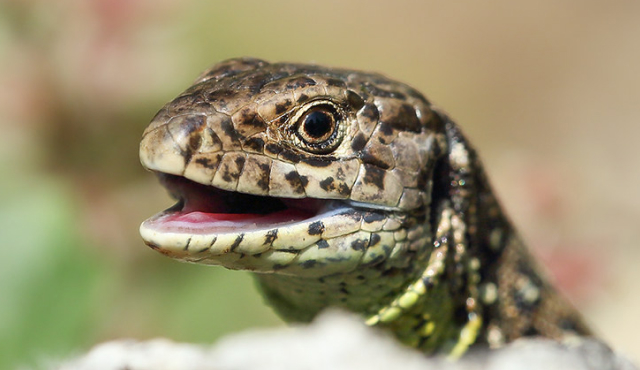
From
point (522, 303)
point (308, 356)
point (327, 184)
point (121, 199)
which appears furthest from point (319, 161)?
point (121, 199)

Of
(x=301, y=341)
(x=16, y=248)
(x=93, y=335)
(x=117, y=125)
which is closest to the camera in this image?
(x=301, y=341)

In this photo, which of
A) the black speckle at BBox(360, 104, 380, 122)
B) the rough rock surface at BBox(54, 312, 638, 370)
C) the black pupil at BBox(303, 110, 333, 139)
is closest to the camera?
the rough rock surface at BBox(54, 312, 638, 370)

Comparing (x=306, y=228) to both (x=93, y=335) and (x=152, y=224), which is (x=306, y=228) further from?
(x=93, y=335)

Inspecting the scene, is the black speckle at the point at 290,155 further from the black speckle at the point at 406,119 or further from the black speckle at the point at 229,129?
the black speckle at the point at 406,119

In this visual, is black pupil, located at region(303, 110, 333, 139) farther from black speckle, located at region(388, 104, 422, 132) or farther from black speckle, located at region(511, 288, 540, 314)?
black speckle, located at region(511, 288, 540, 314)

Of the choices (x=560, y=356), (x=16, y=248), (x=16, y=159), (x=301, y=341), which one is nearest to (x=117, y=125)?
(x=16, y=159)

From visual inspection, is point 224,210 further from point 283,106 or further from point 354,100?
point 354,100

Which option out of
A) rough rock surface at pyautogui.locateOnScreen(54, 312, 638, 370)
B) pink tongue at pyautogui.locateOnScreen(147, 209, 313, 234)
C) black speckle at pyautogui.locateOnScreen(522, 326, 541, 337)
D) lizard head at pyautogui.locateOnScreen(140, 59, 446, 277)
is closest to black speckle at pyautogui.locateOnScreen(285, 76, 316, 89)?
lizard head at pyautogui.locateOnScreen(140, 59, 446, 277)
